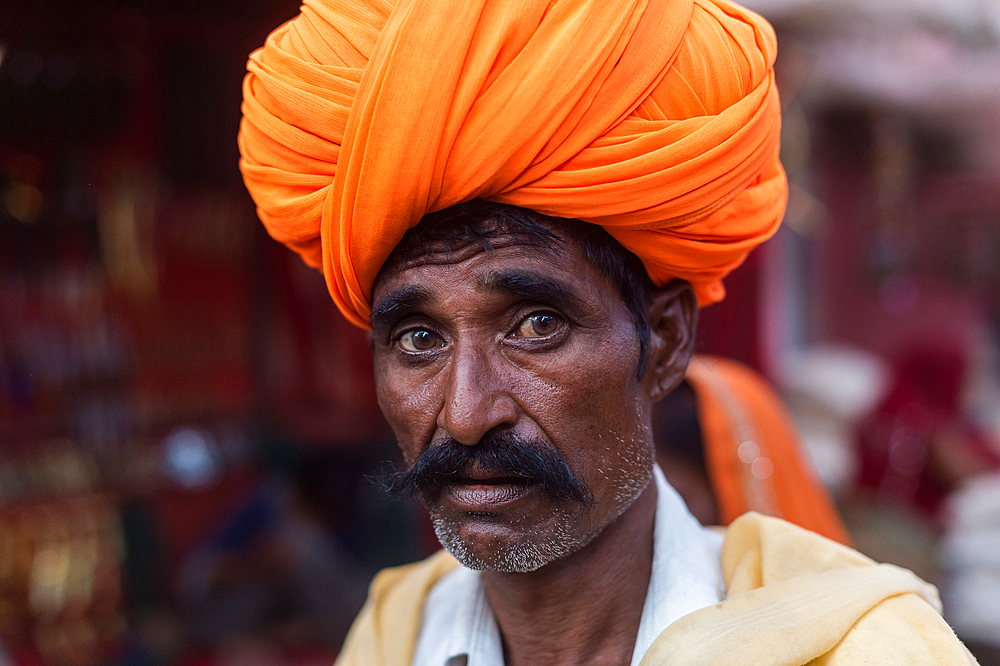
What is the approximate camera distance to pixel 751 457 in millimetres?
2076

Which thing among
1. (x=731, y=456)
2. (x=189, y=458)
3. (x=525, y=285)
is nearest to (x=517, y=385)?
(x=525, y=285)

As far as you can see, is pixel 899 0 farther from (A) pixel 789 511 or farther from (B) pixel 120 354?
(B) pixel 120 354

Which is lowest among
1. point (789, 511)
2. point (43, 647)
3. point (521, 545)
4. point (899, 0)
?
point (43, 647)

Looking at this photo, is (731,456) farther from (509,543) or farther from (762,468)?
(509,543)

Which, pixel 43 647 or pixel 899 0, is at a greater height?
pixel 899 0

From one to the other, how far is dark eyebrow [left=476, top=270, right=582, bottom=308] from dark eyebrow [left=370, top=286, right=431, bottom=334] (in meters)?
0.10

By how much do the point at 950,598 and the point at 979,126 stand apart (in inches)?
104

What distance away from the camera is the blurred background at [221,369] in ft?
10.7

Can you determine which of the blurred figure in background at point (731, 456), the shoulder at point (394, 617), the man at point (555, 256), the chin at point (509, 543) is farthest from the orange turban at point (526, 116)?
the blurred figure in background at point (731, 456)

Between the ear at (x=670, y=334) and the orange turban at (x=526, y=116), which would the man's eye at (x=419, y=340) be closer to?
the orange turban at (x=526, y=116)

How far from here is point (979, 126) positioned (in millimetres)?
4266

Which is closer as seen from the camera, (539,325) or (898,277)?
(539,325)

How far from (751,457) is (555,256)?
46.4 inches

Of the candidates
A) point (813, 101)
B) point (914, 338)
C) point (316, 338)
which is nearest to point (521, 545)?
point (316, 338)
